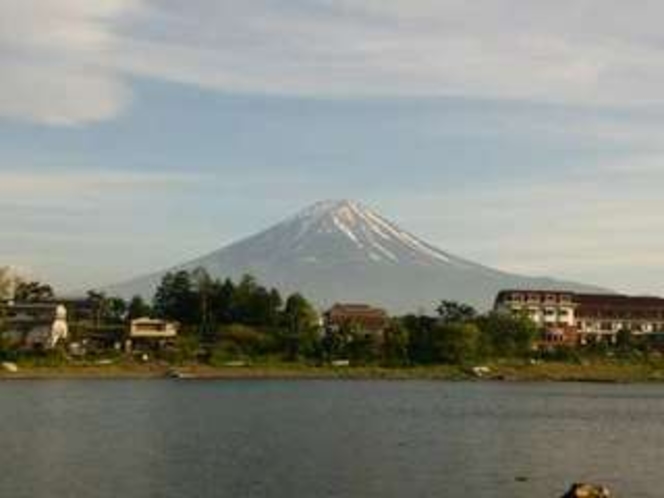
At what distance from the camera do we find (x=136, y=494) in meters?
30.2

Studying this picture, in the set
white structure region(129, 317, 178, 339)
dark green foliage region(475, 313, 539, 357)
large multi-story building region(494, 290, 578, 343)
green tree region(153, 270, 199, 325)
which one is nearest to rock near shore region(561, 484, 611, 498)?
white structure region(129, 317, 178, 339)

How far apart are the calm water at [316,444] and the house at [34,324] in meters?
27.0

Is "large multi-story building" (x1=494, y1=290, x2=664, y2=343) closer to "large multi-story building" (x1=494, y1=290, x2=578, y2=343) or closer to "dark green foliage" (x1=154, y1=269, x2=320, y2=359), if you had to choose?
"large multi-story building" (x1=494, y1=290, x2=578, y2=343)

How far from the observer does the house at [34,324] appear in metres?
101

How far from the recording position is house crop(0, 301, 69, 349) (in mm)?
100875

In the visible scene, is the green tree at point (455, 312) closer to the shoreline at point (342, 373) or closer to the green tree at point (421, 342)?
the green tree at point (421, 342)

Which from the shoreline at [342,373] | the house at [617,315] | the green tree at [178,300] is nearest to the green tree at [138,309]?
the green tree at [178,300]

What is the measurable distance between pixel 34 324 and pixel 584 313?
58591 mm

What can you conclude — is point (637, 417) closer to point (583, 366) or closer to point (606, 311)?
point (583, 366)

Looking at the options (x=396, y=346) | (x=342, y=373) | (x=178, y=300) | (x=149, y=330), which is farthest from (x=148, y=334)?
(x=396, y=346)

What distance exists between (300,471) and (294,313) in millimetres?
69723

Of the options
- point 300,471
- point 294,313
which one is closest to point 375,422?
point 300,471

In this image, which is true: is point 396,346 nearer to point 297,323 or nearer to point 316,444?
point 297,323

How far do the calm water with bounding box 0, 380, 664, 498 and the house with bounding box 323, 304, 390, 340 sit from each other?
3622 centimetres
